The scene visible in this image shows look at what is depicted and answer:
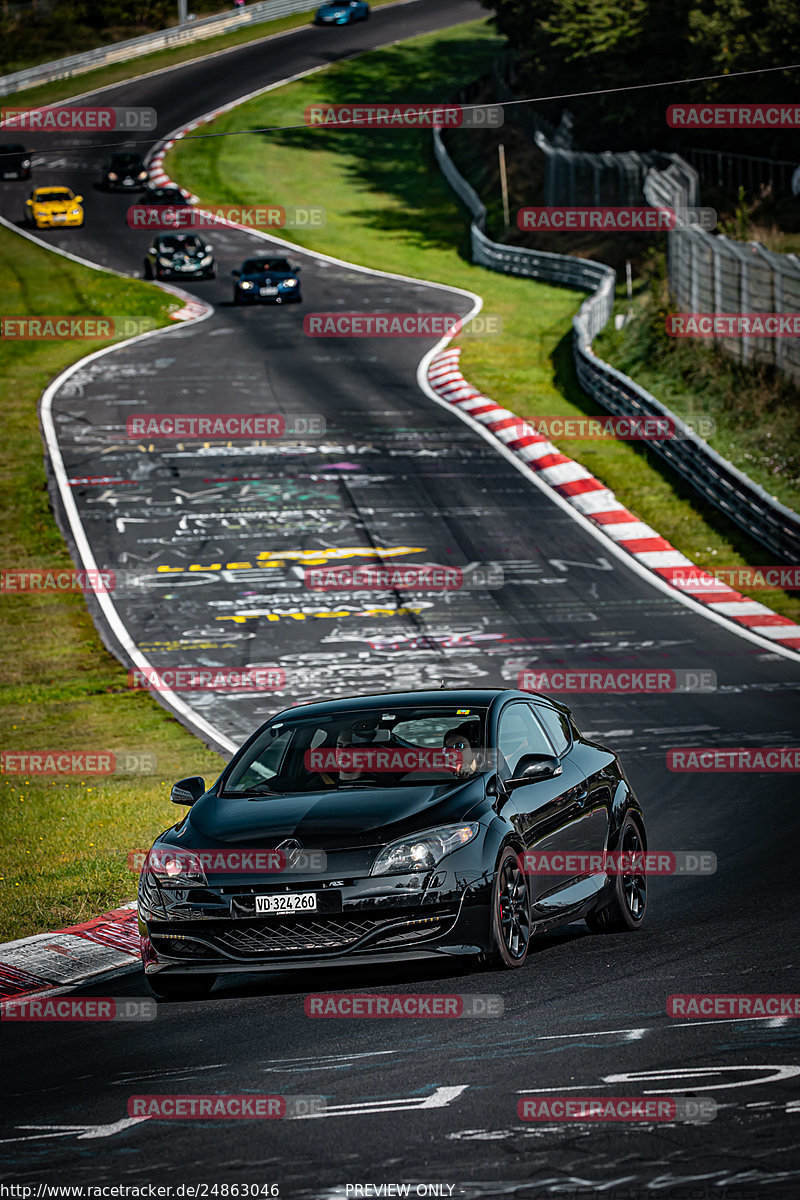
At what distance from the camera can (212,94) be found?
8212 cm

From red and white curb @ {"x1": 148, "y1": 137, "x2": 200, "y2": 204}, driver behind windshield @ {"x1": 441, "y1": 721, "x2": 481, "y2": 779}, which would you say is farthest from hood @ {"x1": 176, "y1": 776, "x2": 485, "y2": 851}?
red and white curb @ {"x1": 148, "y1": 137, "x2": 200, "y2": 204}

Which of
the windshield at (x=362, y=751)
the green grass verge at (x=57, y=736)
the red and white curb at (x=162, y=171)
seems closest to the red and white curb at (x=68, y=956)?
the green grass verge at (x=57, y=736)

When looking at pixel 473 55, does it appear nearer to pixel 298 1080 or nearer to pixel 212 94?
pixel 212 94

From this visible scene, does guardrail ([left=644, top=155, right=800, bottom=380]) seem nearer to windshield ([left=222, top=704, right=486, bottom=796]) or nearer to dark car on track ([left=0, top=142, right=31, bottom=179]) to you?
windshield ([left=222, top=704, right=486, bottom=796])

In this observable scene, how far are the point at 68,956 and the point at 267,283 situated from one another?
38981 mm

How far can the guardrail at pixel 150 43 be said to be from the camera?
85.8m

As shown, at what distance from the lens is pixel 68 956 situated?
10.1 meters

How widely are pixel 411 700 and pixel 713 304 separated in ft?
82.5

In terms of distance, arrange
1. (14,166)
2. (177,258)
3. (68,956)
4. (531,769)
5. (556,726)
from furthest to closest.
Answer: (14,166), (177,258), (556,726), (68,956), (531,769)

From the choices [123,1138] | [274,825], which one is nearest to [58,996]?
[274,825]

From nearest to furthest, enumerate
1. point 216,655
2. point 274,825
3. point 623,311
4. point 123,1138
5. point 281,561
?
point 123,1138, point 274,825, point 216,655, point 281,561, point 623,311

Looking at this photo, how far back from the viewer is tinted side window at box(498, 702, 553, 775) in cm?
951

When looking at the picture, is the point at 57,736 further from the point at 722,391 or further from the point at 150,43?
the point at 150,43

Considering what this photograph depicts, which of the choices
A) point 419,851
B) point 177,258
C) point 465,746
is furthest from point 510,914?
point 177,258
